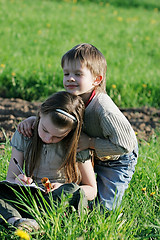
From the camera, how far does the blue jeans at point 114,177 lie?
2738 millimetres

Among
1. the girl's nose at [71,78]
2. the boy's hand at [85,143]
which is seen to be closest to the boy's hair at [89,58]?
the girl's nose at [71,78]

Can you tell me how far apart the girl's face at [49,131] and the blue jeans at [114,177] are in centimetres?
51

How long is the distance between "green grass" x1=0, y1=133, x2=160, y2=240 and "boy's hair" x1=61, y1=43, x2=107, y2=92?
805 mm

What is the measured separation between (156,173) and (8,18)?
22.4 feet

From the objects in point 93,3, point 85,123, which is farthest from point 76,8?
point 85,123

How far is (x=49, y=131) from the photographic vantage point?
2.40 m

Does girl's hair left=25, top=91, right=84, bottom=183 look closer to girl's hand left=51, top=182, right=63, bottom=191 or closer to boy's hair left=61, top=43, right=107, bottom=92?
girl's hand left=51, top=182, right=63, bottom=191

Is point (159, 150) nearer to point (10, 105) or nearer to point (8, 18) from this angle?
point (10, 105)

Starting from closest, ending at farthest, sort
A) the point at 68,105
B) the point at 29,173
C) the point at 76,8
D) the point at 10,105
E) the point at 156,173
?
1. the point at 68,105
2. the point at 29,173
3. the point at 156,173
4. the point at 10,105
5. the point at 76,8

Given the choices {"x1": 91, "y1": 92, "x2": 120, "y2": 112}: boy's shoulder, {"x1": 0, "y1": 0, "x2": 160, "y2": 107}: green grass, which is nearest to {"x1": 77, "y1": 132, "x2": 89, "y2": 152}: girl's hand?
{"x1": 91, "y1": 92, "x2": 120, "y2": 112}: boy's shoulder

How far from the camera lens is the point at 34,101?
5.23 m

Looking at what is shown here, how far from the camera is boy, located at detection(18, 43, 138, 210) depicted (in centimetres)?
247

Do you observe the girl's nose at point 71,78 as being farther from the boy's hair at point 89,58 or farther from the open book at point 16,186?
the open book at point 16,186

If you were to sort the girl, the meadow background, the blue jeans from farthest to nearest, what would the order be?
the blue jeans < the girl < the meadow background
